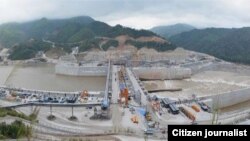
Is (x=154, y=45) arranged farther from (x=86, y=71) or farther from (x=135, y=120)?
(x=135, y=120)

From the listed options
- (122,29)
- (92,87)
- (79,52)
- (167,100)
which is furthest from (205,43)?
(167,100)

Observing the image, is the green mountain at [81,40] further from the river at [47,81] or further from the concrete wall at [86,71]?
the concrete wall at [86,71]

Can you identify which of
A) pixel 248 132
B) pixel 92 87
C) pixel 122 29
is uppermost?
pixel 122 29

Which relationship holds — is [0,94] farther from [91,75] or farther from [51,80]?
[91,75]

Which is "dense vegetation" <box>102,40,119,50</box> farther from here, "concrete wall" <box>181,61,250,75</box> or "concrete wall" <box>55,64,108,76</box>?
"concrete wall" <box>55,64,108,76</box>

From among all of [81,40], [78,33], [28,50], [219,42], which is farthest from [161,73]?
[219,42]

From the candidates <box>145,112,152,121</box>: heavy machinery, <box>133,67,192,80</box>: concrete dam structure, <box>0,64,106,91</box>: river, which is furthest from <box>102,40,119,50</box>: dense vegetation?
<box>145,112,152,121</box>: heavy machinery

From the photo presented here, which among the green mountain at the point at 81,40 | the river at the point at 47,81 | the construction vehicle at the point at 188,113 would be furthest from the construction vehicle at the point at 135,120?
the green mountain at the point at 81,40
